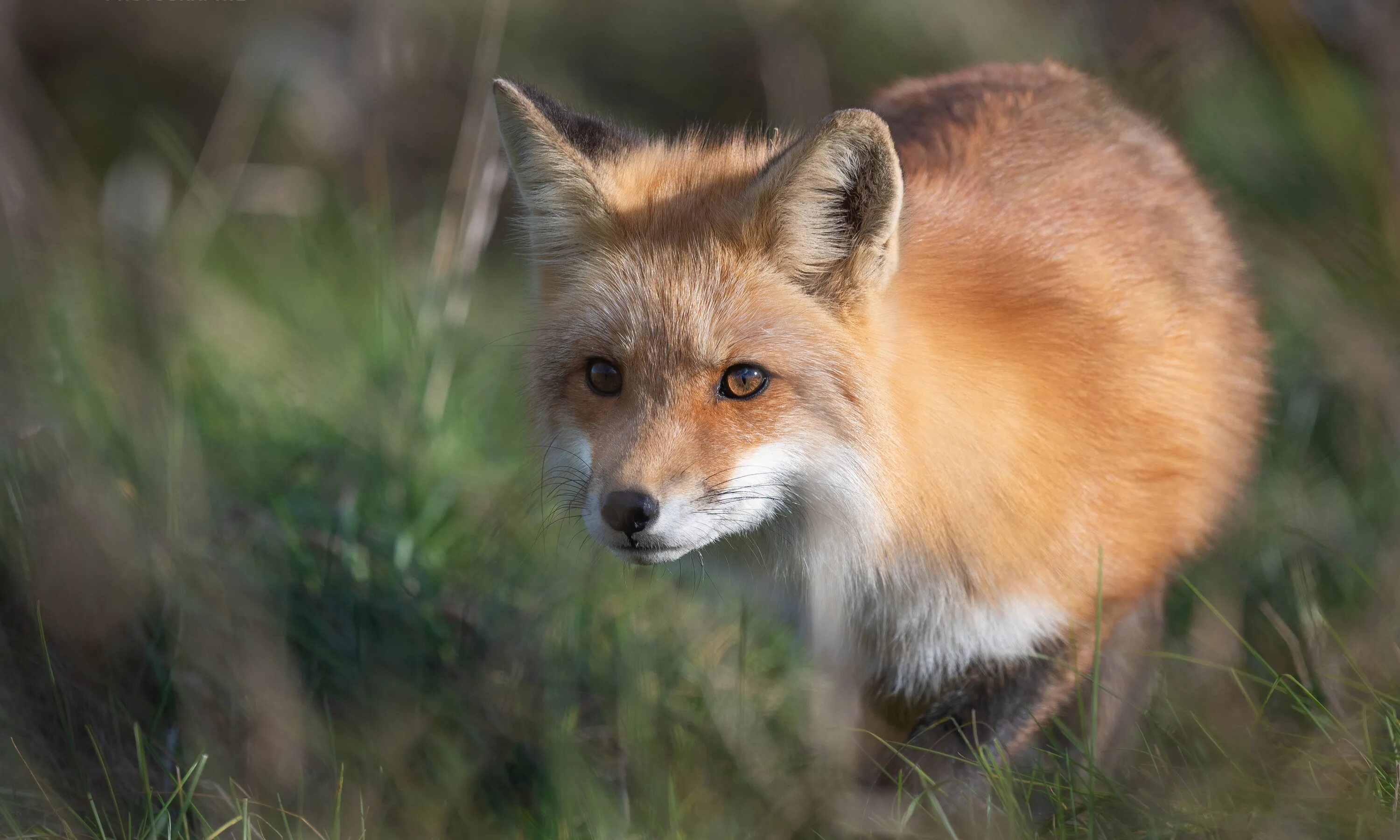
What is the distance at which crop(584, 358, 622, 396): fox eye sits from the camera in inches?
113

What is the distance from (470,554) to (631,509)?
5.65 feet

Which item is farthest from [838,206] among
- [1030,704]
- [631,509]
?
[1030,704]

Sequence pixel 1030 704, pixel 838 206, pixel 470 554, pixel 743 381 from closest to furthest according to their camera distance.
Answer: pixel 743 381, pixel 838 206, pixel 1030 704, pixel 470 554

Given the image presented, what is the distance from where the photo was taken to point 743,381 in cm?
277

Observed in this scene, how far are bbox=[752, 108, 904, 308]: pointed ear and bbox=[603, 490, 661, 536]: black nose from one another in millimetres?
762

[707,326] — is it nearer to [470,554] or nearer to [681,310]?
[681,310]

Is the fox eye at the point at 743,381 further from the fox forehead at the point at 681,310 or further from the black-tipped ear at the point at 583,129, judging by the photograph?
the black-tipped ear at the point at 583,129

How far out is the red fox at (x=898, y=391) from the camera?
2.75 metres

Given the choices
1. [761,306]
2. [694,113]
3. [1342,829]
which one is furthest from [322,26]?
[1342,829]

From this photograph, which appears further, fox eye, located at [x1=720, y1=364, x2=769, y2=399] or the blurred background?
fox eye, located at [x1=720, y1=364, x2=769, y2=399]

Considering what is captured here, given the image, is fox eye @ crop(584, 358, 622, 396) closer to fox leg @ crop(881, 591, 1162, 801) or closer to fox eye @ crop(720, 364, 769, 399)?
fox eye @ crop(720, 364, 769, 399)

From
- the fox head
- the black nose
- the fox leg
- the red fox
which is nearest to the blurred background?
the fox leg

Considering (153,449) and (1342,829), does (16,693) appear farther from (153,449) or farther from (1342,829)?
(1342,829)

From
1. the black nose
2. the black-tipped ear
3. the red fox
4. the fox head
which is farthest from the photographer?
the black-tipped ear
